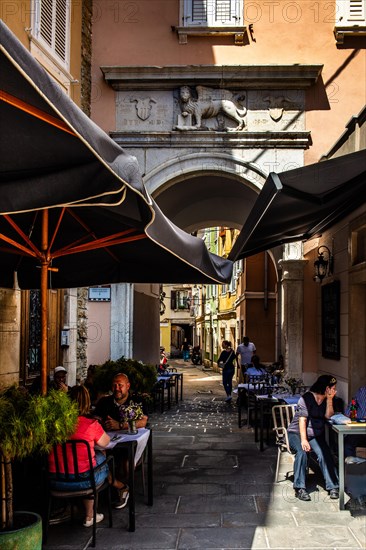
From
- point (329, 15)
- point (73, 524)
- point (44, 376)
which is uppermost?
point (329, 15)

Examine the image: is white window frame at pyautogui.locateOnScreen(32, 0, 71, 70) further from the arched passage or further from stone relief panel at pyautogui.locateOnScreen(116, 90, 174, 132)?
the arched passage

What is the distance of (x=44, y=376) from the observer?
4.98 meters

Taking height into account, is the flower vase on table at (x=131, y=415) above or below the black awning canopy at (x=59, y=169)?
below

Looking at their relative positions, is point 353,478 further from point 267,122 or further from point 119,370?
point 267,122

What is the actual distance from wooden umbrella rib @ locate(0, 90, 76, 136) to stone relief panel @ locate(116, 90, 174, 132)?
9337mm

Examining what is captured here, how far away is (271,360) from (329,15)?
38.2 feet

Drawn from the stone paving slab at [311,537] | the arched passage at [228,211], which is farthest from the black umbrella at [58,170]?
the arched passage at [228,211]

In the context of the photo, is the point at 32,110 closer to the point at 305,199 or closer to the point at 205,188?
the point at 305,199

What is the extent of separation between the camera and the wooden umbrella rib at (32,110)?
2.88 metres

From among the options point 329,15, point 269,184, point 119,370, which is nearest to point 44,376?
point 269,184

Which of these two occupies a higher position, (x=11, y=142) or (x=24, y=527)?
(x=11, y=142)

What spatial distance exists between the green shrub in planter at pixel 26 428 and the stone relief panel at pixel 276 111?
8.90 meters

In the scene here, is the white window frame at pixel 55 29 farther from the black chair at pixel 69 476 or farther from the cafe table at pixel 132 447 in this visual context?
the black chair at pixel 69 476

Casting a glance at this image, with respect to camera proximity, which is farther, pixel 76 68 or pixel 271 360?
pixel 271 360
